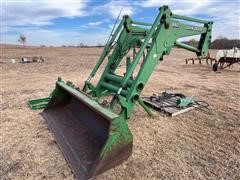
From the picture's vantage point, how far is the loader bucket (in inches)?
112

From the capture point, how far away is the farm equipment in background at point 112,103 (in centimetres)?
293

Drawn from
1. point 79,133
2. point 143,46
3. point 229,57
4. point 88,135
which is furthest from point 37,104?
point 229,57

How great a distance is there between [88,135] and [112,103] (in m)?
0.65

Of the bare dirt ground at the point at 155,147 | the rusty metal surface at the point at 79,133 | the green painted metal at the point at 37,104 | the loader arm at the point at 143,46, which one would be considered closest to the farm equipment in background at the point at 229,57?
the bare dirt ground at the point at 155,147

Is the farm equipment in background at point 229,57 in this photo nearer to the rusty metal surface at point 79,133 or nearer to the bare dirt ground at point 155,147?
the bare dirt ground at point 155,147

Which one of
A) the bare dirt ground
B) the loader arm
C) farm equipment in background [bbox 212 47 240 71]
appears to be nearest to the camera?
the bare dirt ground

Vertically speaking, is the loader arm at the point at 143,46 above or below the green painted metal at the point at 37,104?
above

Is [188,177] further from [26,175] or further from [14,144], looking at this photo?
[14,144]

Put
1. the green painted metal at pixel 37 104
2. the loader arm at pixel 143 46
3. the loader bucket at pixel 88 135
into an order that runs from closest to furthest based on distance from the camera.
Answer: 1. the loader bucket at pixel 88 135
2. the loader arm at pixel 143 46
3. the green painted metal at pixel 37 104

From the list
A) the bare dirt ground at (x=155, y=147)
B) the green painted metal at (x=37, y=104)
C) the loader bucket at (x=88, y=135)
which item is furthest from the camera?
the green painted metal at (x=37, y=104)

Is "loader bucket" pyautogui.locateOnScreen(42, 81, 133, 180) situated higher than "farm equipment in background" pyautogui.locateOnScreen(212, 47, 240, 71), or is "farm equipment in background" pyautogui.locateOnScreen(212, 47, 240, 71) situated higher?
"farm equipment in background" pyautogui.locateOnScreen(212, 47, 240, 71)

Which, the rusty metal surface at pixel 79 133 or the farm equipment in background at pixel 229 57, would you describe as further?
the farm equipment in background at pixel 229 57

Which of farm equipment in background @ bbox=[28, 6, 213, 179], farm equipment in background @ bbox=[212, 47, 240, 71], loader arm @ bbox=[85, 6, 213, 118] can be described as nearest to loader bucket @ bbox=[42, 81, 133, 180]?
farm equipment in background @ bbox=[28, 6, 213, 179]

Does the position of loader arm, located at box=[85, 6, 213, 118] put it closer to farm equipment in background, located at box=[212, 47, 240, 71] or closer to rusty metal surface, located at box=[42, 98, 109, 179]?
rusty metal surface, located at box=[42, 98, 109, 179]
